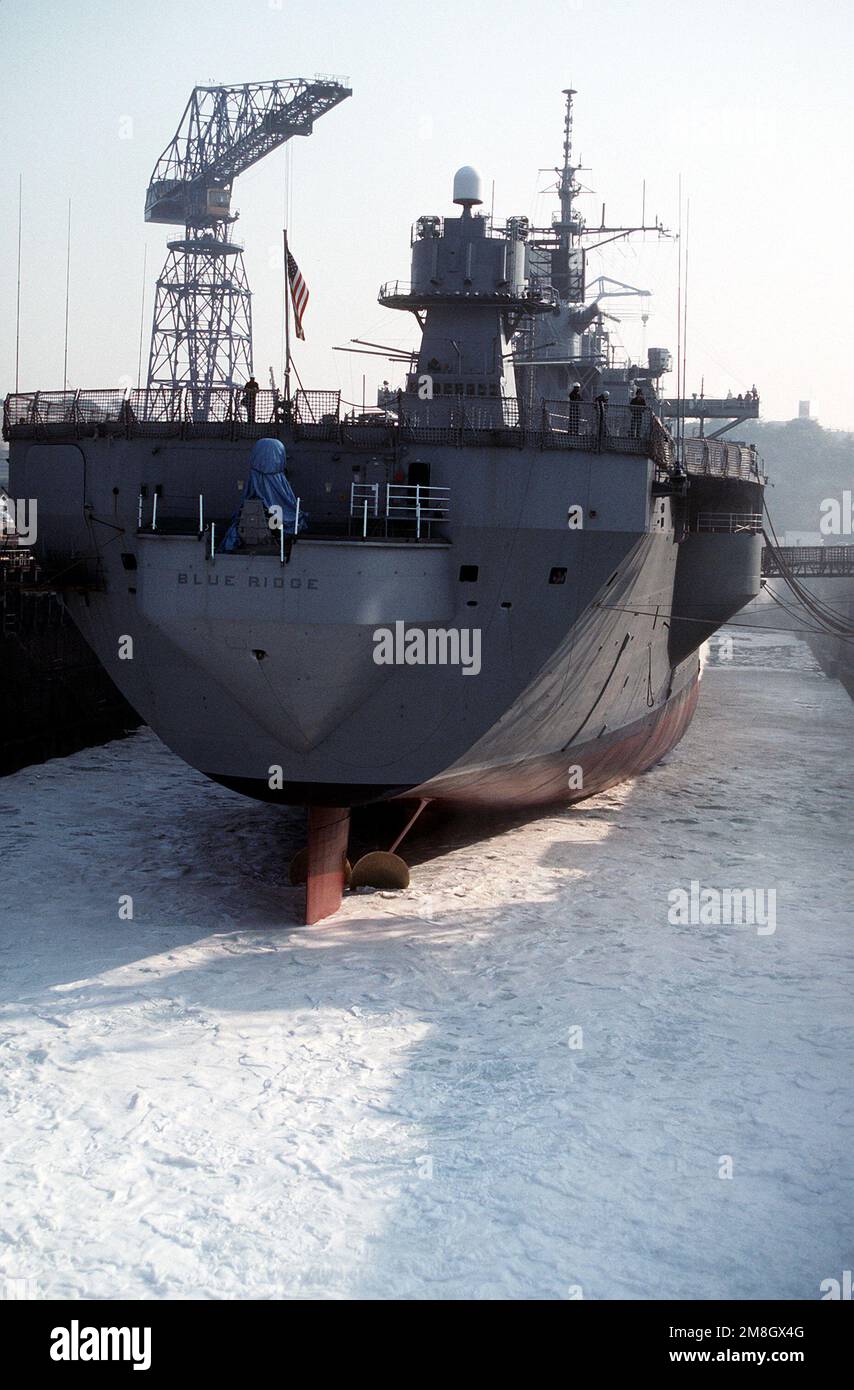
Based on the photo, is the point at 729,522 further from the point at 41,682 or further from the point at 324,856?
the point at 41,682

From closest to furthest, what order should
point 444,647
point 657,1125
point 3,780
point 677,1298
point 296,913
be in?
point 677,1298
point 657,1125
point 444,647
point 296,913
point 3,780

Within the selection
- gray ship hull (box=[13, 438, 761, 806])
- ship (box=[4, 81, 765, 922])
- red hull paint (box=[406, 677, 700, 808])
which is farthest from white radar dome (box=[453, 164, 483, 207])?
red hull paint (box=[406, 677, 700, 808])

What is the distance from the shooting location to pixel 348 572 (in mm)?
15469

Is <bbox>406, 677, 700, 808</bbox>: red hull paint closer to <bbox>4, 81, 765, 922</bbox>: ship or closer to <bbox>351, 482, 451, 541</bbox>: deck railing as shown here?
<bbox>4, 81, 765, 922</bbox>: ship

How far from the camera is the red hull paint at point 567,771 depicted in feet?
60.7

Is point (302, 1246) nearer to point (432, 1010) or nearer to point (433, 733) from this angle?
point (432, 1010)

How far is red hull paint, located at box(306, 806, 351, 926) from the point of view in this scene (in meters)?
17.3

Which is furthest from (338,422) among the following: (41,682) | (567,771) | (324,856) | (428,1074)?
(41,682)

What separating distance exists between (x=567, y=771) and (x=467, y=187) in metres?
10.0
